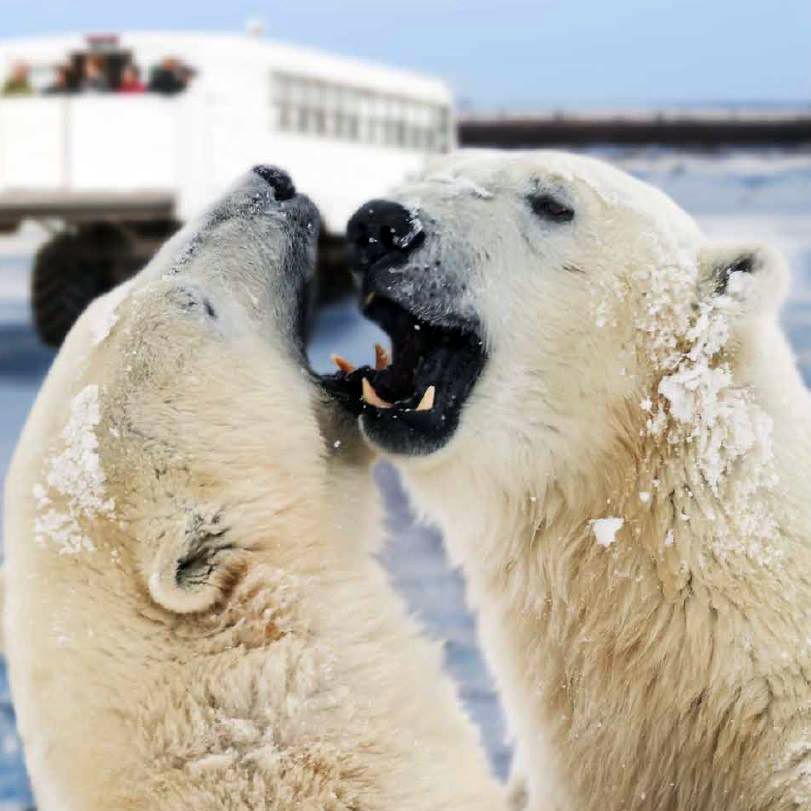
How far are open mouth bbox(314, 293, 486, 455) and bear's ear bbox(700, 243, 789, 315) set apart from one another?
466mm

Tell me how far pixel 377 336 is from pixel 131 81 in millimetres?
3181

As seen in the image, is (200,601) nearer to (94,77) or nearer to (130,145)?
(130,145)

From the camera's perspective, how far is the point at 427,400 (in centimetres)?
271

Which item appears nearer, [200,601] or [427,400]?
[200,601]

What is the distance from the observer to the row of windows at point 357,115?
14.3 metres

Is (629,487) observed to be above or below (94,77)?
above

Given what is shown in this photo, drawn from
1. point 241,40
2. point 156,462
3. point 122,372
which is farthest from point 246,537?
point 241,40

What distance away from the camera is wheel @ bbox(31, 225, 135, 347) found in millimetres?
12375

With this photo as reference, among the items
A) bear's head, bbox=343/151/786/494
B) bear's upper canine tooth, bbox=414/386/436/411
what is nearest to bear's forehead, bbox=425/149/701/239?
bear's head, bbox=343/151/786/494

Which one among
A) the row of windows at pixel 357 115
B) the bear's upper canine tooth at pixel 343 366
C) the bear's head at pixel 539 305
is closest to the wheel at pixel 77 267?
the row of windows at pixel 357 115

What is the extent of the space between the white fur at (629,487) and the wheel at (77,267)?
32.7 feet

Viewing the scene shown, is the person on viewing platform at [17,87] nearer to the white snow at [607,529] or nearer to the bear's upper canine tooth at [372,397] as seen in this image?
the bear's upper canine tooth at [372,397]

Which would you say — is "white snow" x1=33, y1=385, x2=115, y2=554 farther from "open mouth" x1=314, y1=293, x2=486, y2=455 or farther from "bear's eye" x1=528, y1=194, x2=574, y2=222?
"bear's eye" x1=528, y1=194, x2=574, y2=222

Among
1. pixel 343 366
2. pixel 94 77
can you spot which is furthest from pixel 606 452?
pixel 94 77
